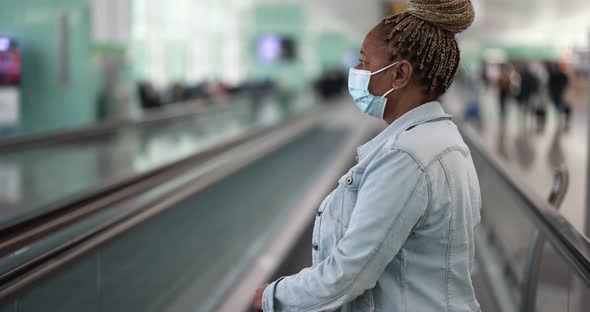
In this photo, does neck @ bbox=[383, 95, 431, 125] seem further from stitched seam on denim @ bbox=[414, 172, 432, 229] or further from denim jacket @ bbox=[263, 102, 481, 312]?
stitched seam on denim @ bbox=[414, 172, 432, 229]

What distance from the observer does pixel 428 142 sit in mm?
1597

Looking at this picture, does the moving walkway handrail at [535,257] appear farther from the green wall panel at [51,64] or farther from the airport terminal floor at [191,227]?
the green wall panel at [51,64]

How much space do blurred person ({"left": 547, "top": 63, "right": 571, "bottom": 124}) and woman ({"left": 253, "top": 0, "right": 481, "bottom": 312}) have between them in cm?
1408

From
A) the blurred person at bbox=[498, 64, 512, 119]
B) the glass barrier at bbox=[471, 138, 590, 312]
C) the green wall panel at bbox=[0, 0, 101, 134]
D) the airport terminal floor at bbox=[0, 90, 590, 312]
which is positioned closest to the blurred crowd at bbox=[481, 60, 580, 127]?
the blurred person at bbox=[498, 64, 512, 119]

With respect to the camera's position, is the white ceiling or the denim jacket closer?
the denim jacket

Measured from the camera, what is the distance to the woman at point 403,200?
1.56m

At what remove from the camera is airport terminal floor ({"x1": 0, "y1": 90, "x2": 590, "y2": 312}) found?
9.68 feet

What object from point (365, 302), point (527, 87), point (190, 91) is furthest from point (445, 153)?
point (190, 91)

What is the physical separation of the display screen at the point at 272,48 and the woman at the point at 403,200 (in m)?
30.0

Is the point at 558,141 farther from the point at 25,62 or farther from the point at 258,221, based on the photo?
the point at 25,62

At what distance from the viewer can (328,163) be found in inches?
491

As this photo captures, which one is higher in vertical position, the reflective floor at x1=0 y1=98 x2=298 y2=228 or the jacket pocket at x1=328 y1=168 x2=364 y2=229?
the jacket pocket at x1=328 y1=168 x2=364 y2=229

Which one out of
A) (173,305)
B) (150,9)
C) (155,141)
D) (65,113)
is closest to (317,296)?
(173,305)

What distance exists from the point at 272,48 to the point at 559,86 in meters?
18.3
